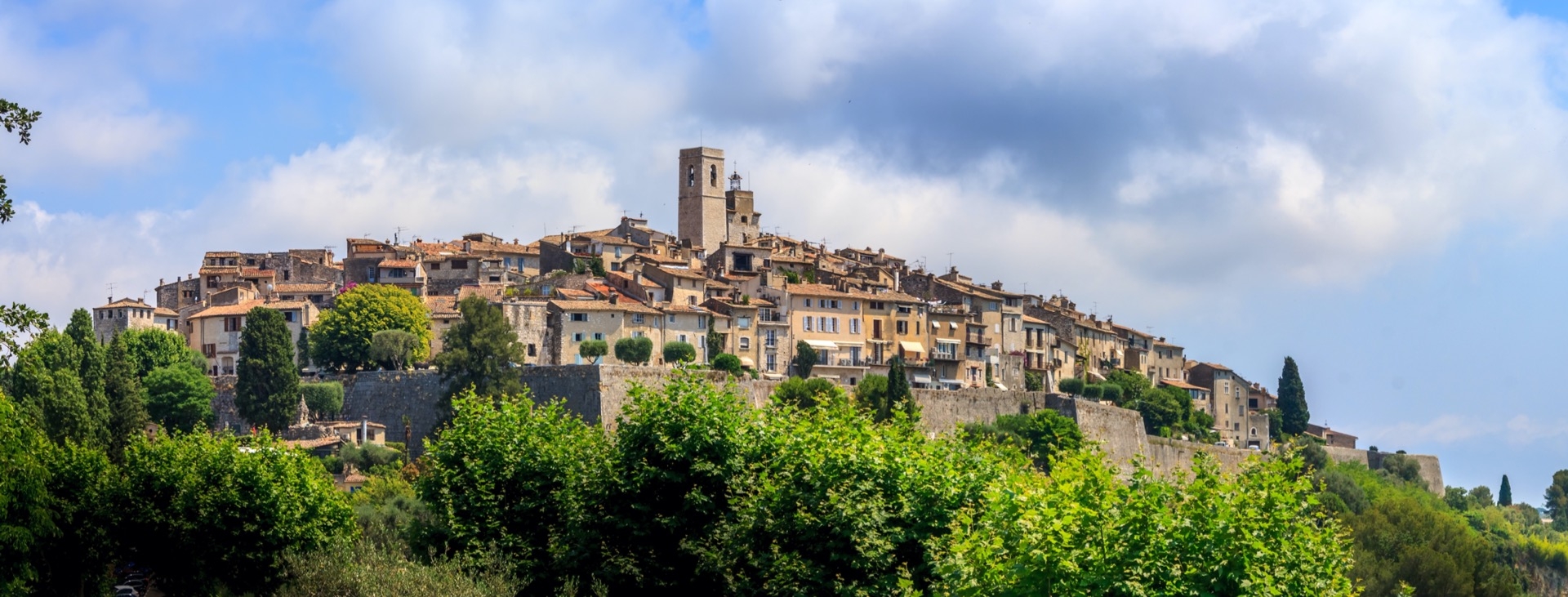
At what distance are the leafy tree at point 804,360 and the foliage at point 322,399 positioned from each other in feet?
71.3

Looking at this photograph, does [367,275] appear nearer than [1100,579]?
No

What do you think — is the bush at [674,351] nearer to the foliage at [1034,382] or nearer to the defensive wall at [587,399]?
the defensive wall at [587,399]

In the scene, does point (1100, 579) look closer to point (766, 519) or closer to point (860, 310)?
point (766, 519)

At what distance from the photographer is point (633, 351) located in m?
→ 86.6

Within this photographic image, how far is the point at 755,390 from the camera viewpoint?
8425cm

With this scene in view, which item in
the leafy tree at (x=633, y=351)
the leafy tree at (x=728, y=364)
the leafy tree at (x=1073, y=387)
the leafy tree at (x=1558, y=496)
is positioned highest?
the leafy tree at (x=633, y=351)

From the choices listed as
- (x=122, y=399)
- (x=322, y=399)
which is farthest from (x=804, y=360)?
(x=122, y=399)

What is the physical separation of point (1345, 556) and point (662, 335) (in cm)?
6203

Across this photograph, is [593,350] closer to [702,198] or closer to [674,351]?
[674,351]

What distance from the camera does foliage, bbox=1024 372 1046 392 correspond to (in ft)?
339

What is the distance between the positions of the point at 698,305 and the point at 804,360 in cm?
593

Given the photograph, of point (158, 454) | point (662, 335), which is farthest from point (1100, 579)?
point (662, 335)

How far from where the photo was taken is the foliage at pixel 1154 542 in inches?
1027

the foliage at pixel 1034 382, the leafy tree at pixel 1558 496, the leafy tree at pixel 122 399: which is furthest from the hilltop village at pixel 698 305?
the leafy tree at pixel 1558 496
